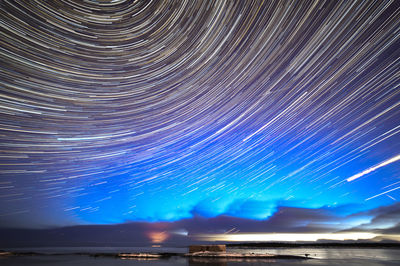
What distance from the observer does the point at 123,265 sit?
86.7 feet

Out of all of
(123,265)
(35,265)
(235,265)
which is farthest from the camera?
(35,265)

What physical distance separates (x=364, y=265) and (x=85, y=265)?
29700 mm

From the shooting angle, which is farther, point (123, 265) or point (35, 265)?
point (35, 265)

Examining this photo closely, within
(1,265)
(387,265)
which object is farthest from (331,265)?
(1,265)

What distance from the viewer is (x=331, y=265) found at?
81.8 feet

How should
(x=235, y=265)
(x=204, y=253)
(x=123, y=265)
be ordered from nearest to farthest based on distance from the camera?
(x=235, y=265)
(x=123, y=265)
(x=204, y=253)

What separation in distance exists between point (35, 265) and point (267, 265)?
26.7 m

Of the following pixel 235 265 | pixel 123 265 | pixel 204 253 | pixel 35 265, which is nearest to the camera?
pixel 235 265

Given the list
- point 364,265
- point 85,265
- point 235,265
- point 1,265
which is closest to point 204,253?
point 235,265

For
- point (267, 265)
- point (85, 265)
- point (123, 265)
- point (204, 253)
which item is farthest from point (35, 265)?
point (267, 265)

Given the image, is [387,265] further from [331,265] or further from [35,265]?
[35,265]

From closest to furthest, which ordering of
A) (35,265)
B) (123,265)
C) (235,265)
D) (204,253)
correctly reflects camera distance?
(235,265), (123,265), (35,265), (204,253)

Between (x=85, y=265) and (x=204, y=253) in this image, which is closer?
(x=85, y=265)

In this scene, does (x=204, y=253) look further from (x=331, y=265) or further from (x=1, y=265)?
(x=1, y=265)
